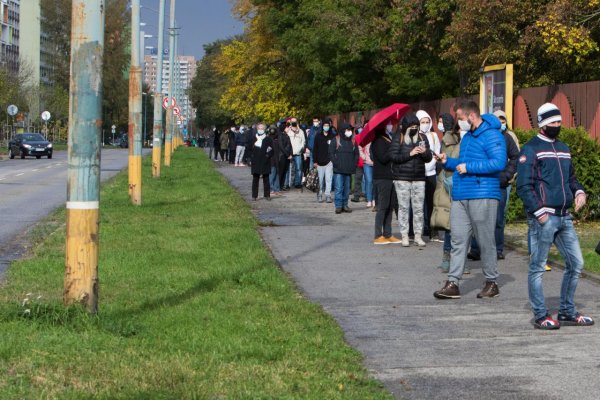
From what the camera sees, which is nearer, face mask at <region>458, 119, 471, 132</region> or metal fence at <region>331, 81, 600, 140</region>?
face mask at <region>458, 119, 471, 132</region>

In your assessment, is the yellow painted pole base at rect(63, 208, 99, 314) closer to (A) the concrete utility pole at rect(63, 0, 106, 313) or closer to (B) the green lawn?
(A) the concrete utility pole at rect(63, 0, 106, 313)

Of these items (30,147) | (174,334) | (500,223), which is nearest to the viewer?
(174,334)

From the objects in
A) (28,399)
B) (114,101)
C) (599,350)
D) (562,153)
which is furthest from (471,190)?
(114,101)

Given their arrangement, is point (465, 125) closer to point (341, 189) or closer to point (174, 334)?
point (174, 334)

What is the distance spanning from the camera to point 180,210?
22688mm

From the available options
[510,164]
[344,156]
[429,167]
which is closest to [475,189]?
[510,164]

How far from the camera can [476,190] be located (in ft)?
36.2

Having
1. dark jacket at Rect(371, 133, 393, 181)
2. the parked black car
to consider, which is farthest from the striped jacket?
the parked black car

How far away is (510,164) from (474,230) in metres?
2.36

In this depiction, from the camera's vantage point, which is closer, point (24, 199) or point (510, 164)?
point (510, 164)

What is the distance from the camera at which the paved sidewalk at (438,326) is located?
7.36 meters

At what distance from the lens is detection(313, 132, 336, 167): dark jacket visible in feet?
85.9

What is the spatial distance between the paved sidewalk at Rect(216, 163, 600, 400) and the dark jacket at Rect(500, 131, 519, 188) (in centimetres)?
105

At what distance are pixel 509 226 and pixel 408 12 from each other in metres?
15.0
